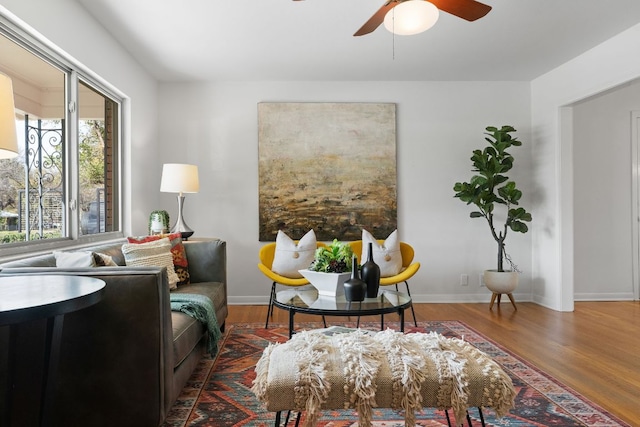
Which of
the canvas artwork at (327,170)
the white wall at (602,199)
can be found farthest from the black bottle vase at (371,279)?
the white wall at (602,199)

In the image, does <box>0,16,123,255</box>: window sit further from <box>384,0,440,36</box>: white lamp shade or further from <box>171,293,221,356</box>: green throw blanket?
<box>384,0,440,36</box>: white lamp shade

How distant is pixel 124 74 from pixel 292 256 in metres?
2.31

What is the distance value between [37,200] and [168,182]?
1300 millimetres

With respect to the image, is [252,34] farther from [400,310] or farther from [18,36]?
[400,310]

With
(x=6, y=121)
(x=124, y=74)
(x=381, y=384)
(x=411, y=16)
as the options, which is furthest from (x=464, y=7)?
(x=124, y=74)

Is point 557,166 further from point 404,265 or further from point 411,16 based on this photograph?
point 411,16

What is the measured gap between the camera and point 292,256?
161 inches

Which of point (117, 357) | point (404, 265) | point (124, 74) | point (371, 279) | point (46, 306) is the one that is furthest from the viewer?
point (404, 265)

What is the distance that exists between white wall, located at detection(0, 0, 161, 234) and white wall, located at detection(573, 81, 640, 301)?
4.90m

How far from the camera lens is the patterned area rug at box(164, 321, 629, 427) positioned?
213cm

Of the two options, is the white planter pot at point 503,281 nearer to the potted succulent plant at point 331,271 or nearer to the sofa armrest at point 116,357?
the potted succulent plant at point 331,271

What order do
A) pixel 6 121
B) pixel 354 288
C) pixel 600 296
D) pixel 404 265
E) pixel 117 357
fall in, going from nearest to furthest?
pixel 6 121, pixel 117 357, pixel 354 288, pixel 404 265, pixel 600 296

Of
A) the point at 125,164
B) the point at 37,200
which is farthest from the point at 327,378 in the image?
the point at 125,164

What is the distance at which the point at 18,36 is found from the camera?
262cm
